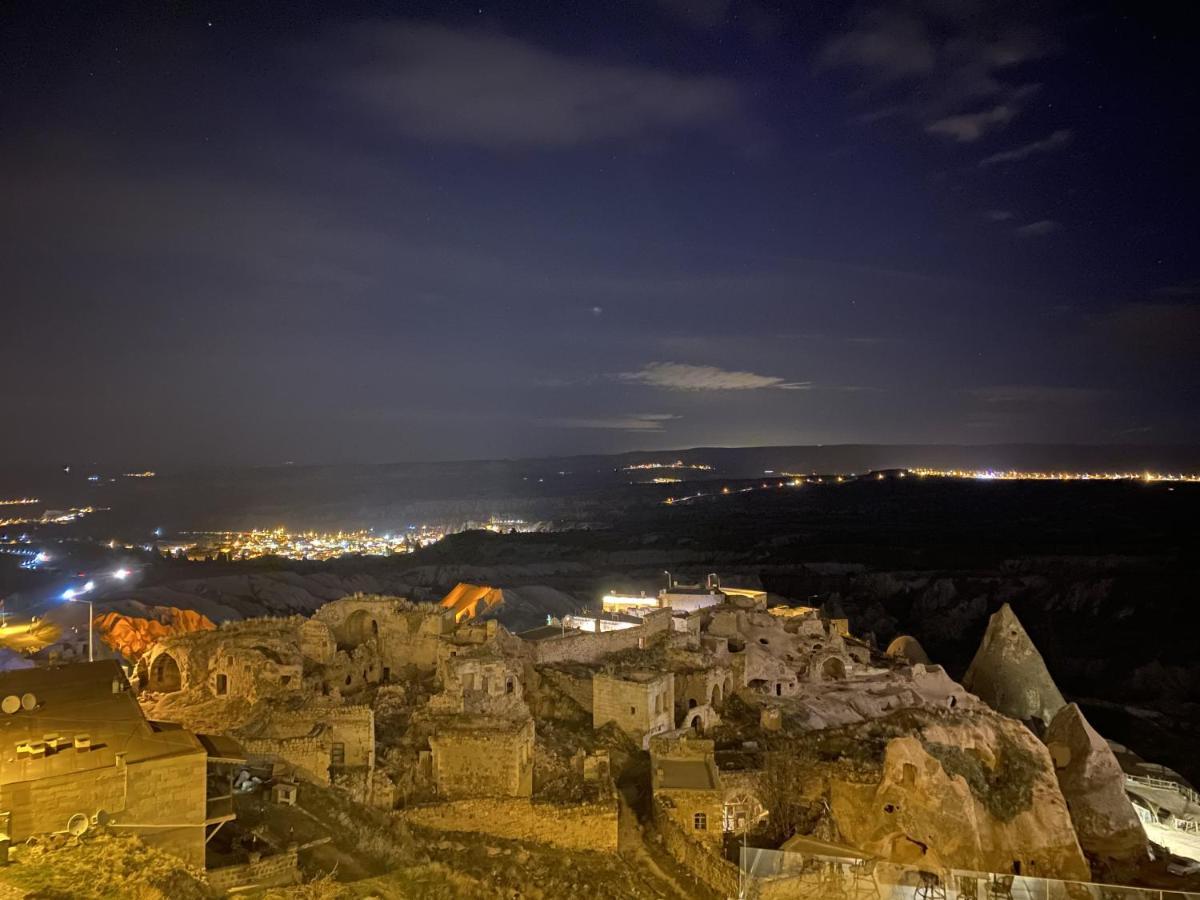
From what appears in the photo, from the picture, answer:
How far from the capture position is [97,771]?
1041cm

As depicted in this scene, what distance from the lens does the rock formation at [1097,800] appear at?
21844 mm

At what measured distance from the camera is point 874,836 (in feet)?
56.8

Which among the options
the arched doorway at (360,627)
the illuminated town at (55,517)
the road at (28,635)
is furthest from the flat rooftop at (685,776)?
the illuminated town at (55,517)

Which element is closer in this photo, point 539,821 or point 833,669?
point 539,821

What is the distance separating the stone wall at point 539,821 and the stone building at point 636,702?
12.6ft

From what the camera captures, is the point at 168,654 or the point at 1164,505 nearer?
the point at 168,654

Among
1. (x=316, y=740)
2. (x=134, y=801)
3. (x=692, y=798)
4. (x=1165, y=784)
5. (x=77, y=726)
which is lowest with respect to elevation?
(x=1165, y=784)

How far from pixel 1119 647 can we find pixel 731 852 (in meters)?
55.6

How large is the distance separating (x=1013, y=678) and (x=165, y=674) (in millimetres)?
31221

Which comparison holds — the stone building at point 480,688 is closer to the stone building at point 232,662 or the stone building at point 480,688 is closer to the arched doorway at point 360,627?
the stone building at point 232,662

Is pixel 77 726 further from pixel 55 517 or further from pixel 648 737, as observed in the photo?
pixel 55 517

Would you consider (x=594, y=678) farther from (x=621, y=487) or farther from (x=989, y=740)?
(x=621, y=487)

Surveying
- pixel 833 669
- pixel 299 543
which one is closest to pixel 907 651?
pixel 833 669

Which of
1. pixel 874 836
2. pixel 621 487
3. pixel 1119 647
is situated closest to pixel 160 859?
pixel 874 836
